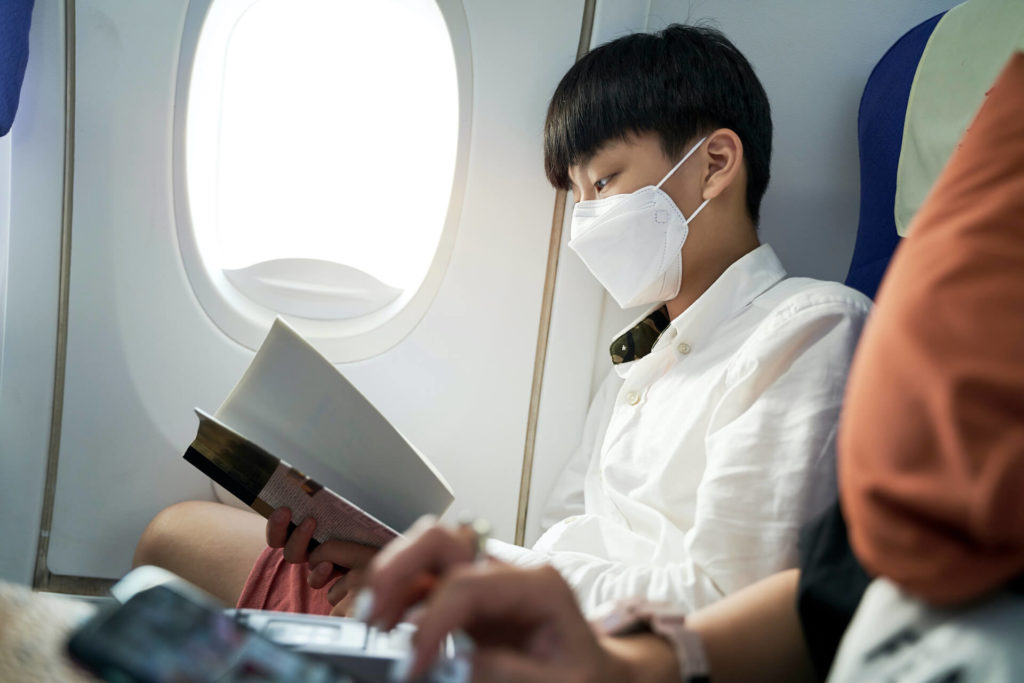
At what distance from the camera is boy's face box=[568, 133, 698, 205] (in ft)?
3.83

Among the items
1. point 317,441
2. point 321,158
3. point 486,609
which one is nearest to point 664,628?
point 486,609

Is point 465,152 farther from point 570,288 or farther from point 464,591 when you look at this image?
point 464,591

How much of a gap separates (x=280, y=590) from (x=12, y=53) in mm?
1016

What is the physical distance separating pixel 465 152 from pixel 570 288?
0.35 meters

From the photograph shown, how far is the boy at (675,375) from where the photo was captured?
2.60 feet

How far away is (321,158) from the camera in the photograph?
1.60 m

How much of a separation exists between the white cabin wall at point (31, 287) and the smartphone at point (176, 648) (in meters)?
1.19

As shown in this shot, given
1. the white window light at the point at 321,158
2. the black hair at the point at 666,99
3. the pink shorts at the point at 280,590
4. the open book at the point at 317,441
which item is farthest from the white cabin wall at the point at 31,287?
the black hair at the point at 666,99

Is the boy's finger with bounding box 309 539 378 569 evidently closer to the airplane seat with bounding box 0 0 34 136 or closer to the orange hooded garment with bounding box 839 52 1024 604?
the orange hooded garment with bounding box 839 52 1024 604

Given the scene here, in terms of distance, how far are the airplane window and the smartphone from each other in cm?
108

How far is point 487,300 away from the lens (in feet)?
4.86

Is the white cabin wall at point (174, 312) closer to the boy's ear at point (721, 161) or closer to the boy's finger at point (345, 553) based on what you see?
the boy's ear at point (721, 161)

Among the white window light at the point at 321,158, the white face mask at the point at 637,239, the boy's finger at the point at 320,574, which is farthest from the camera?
the white window light at the point at 321,158

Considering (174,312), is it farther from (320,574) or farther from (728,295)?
(728,295)
